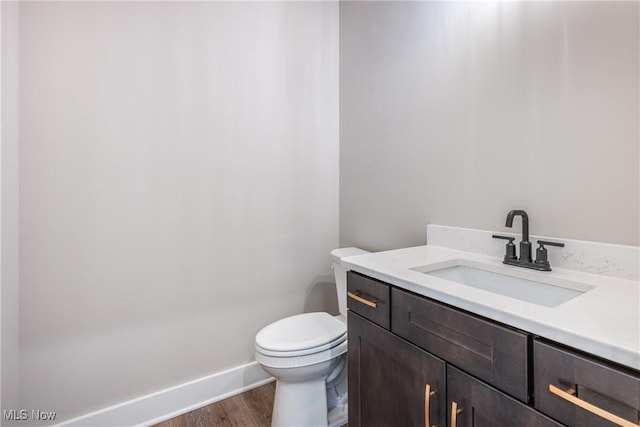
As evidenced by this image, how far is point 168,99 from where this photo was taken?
1.62 metres

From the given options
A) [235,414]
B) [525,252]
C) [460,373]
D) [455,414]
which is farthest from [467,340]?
[235,414]

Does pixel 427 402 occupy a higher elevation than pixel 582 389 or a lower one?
lower

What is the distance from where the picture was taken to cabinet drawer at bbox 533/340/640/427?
52cm

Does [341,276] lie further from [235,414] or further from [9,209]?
[9,209]

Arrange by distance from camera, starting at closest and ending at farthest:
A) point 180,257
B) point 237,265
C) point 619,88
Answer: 1. point 619,88
2. point 180,257
3. point 237,265

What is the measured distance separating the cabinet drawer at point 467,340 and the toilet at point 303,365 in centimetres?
58

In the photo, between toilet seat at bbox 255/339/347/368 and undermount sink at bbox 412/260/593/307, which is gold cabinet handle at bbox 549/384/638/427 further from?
toilet seat at bbox 255/339/347/368

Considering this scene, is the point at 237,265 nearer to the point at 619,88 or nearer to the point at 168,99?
the point at 168,99

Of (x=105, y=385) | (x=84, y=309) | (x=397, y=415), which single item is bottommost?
(x=105, y=385)

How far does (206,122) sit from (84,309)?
1114mm

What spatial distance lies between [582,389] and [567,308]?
181mm

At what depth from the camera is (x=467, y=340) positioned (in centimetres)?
77

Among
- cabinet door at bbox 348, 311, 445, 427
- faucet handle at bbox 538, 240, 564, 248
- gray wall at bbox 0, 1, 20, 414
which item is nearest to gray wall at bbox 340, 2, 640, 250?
faucet handle at bbox 538, 240, 564, 248

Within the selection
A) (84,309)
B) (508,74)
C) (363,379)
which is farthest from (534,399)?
(84,309)
